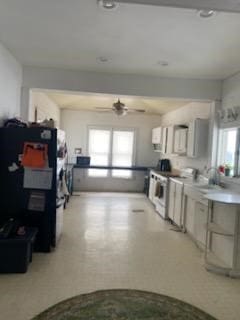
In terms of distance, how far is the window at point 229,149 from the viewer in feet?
14.5

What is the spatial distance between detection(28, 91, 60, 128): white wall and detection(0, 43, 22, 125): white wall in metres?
0.41

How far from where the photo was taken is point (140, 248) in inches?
160

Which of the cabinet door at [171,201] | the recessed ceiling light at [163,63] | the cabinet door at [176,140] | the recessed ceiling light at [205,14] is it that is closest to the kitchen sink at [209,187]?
the cabinet door at [171,201]

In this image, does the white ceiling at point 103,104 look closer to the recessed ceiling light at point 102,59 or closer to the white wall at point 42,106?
the white wall at point 42,106

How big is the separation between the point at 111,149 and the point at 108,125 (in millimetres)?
762

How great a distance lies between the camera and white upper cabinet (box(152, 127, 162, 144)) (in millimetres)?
7901

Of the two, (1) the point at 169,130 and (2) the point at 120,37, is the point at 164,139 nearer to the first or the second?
(1) the point at 169,130

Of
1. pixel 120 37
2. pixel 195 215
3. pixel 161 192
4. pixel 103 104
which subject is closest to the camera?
pixel 120 37

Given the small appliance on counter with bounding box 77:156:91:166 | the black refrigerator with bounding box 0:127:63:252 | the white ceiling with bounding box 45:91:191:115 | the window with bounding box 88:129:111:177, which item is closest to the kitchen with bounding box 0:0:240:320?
the black refrigerator with bounding box 0:127:63:252

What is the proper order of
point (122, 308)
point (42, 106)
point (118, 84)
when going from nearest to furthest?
point (122, 308)
point (118, 84)
point (42, 106)

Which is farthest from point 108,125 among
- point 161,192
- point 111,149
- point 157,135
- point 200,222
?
point 200,222

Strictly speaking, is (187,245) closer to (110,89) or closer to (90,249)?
(90,249)

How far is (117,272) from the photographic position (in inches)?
129

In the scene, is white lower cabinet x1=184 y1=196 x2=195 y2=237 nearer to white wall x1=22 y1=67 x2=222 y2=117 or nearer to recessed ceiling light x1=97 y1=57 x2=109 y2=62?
white wall x1=22 y1=67 x2=222 y2=117
